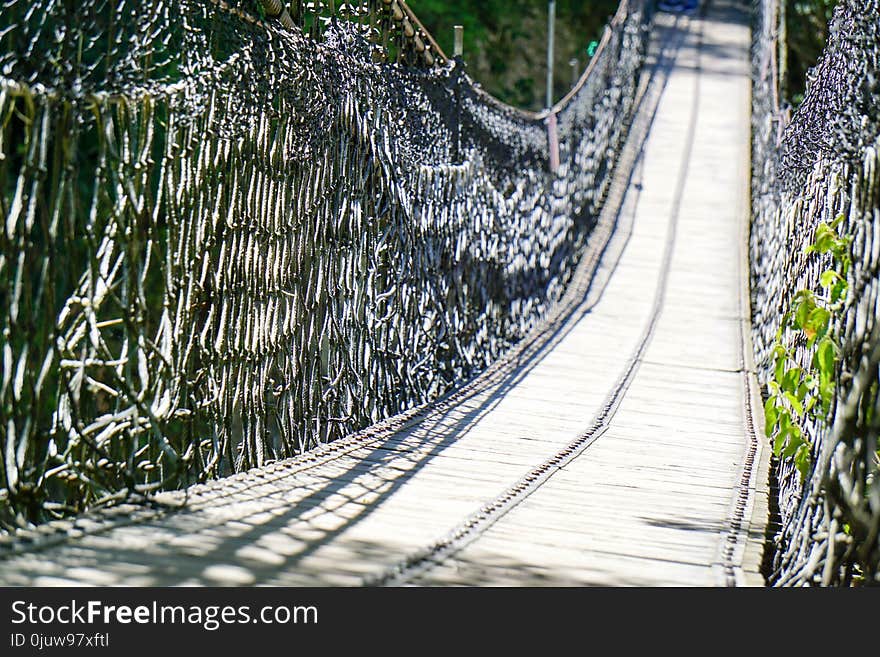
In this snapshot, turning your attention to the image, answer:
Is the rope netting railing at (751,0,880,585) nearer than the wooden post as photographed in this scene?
Yes

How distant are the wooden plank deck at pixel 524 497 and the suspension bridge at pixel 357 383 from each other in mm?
14

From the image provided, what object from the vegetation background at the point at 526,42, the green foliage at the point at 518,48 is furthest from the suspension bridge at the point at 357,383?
the green foliage at the point at 518,48

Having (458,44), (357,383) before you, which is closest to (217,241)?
Answer: (357,383)

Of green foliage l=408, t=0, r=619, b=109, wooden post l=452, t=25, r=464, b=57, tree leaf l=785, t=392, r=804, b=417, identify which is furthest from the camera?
green foliage l=408, t=0, r=619, b=109

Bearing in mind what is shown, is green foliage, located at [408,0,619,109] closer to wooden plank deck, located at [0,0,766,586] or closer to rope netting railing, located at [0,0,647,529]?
wooden plank deck, located at [0,0,766,586]

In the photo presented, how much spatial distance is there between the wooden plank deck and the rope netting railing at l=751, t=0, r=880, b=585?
280mm

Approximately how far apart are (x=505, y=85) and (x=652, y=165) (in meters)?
6.52

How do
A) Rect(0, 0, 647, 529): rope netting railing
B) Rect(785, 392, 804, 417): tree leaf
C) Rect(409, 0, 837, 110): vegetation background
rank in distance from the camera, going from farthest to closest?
Rect(409, 0, 837, 110): vegetation background < Rect(785, 392, 804, 417): tree leaf < Rect(0, 0, 647, 529): rope netting railing

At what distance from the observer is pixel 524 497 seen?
12.5 feet

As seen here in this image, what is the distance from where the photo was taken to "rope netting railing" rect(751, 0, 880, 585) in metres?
2.55

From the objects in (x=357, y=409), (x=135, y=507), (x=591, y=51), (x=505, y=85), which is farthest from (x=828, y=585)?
(x=505, y=85)

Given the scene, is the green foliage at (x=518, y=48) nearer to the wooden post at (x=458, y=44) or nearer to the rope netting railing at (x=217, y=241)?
the wooden post at (x=458, y=44)

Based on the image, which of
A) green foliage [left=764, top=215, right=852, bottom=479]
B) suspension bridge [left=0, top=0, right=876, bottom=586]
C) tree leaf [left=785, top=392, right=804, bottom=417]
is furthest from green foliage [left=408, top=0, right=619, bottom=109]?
tree leaf [left=785, top=392, right=804, bottom=417]

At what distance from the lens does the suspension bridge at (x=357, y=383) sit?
2840mm
